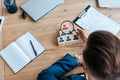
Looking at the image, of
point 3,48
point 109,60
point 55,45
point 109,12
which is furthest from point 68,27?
point 109,60

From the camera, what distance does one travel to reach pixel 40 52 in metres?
1.27

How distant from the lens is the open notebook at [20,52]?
1.24 meters

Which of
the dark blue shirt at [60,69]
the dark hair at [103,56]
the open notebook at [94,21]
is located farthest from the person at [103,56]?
the open notebook at [94,21]

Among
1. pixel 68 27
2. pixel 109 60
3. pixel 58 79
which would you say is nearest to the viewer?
pixel 109 60

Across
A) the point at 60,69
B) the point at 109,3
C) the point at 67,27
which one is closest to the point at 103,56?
the point at 60,69

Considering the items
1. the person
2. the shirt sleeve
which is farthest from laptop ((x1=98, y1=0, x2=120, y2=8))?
the person

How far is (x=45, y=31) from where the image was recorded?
134 centimetres

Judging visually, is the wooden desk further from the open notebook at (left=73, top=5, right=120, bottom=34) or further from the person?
the person

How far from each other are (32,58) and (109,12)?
0.52 m

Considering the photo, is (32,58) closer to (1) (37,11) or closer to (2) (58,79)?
(2) (58,79)

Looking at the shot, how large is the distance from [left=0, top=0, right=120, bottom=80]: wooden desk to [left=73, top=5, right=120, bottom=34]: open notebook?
30mm

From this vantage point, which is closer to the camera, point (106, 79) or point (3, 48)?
point (106, 79)

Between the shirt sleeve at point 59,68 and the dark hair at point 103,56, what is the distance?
1.07ft

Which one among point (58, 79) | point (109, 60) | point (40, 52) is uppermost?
point (109, 60)
